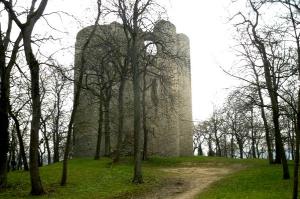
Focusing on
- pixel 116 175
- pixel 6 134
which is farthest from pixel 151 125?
pixel 6 134

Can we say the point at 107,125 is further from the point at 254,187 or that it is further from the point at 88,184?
the point at 254,187

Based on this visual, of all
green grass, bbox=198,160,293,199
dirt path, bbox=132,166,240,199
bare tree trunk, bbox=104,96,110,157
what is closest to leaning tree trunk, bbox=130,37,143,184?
dirt path, bbox=132,166,240,199

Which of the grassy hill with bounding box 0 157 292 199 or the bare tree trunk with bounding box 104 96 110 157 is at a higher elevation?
the bare tree trunk with bounding box 104 96 110 157

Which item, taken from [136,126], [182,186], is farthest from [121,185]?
[136,126]

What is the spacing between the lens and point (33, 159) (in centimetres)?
1509

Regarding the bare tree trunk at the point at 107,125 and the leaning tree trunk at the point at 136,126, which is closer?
the leaning tree trunk at the point at 136,126

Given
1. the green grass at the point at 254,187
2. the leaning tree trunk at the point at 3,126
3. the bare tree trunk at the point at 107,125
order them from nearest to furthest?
1. the green grass at the point at 254,187
2. the leaning tree trunk at the point at 3,126
3. the bare tree trunk at the point at 107,125

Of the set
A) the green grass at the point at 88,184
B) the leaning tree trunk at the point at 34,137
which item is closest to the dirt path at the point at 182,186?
the green grass at the point at 88,184

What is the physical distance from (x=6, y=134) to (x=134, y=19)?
25.6 ft

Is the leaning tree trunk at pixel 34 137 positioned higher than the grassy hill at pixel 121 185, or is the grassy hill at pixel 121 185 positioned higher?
the leaning tree trunk at pixel 34 137

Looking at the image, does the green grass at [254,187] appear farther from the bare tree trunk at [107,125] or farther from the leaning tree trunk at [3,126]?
the bare tree trunk at [107,125]

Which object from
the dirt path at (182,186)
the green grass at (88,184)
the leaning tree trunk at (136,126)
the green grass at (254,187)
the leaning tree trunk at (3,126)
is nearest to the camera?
the green grass at (254,187)

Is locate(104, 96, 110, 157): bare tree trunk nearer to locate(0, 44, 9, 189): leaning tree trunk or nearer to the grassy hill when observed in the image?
the grassy hill

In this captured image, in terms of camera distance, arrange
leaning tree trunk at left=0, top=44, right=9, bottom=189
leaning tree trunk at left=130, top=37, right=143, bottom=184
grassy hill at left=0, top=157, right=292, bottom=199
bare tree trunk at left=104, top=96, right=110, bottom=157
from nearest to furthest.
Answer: grassy hill at left=0, top=157, right=292, bottom=199, leaning tree trunk at left=0, top=44, right=9, bottom=189, leaning tree trunk at left=130, top=37, right=143, bottom=184, bare tree trunk at left=104, top=96, right=110, bottom=157
